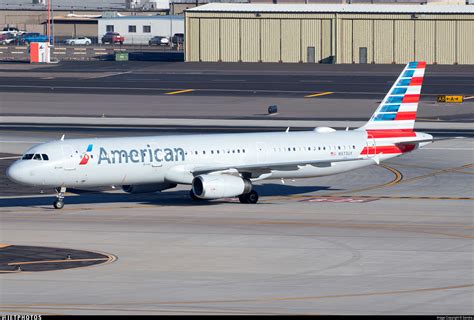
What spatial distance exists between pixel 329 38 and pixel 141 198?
108094mm

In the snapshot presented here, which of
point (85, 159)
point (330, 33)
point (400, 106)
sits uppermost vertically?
point (330, 33)

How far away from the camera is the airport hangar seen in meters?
170

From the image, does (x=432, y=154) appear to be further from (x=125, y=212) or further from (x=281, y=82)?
(x=281, y=82)

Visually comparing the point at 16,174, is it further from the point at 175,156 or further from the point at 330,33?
the point at 330,33

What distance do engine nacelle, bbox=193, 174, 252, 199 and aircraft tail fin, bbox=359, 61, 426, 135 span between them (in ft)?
38.0

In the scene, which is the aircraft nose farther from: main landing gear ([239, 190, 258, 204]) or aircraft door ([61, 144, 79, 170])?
main landing gear ([239, 190, 258, 204])

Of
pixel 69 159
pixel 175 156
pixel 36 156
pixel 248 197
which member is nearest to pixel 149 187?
pixel 175 156

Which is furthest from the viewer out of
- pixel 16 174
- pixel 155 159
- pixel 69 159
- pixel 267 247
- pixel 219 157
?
pixel 219 157

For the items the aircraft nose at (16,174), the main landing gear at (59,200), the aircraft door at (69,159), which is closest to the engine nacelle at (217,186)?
the aircraft door at (69,159)

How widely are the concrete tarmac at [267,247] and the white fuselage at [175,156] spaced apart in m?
1.95

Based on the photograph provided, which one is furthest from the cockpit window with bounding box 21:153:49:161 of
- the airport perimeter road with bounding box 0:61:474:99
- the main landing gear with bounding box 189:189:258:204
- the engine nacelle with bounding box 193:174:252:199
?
the airport perimeter road with bounding box 0:61:474:99

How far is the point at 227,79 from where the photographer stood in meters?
156

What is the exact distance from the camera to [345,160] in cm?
6950

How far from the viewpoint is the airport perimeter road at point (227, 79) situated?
463 feet
